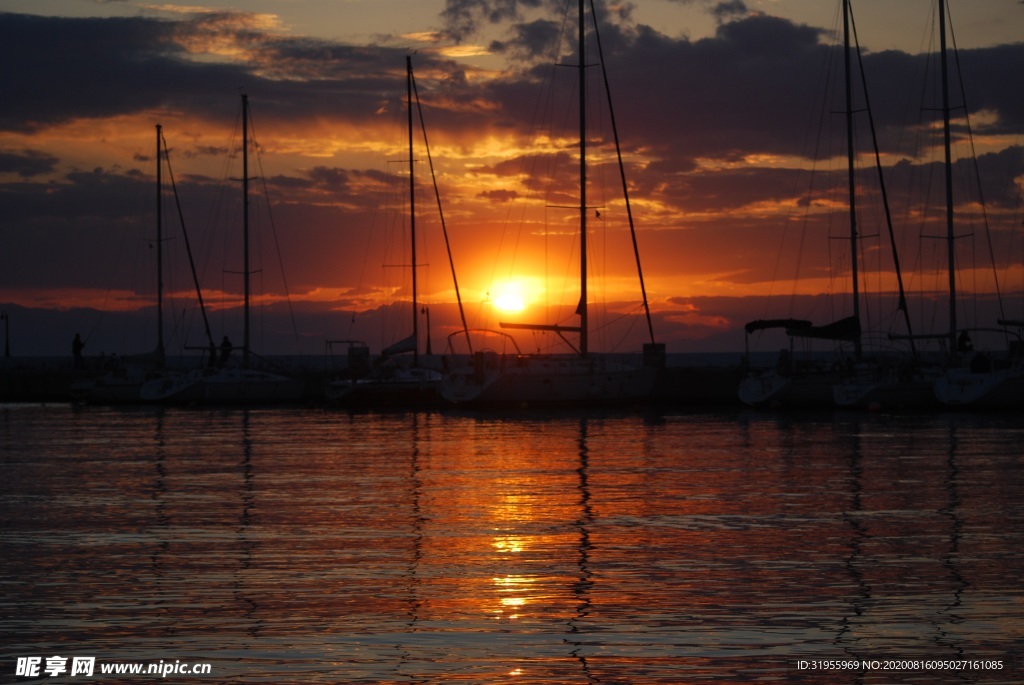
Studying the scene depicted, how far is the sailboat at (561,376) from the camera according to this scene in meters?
59.8

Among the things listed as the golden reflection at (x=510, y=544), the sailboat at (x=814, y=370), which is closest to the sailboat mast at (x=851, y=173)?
the sailboat at (x=814, y=370)

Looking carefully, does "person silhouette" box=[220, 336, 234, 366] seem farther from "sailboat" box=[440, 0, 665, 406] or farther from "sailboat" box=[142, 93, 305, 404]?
"sailboat" box=[440, 0, 665, 406]

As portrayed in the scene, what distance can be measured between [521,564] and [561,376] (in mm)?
43344

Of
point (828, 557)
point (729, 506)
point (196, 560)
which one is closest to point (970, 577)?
point (828, 557)

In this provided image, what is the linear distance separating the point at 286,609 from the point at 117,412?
54.9 metres

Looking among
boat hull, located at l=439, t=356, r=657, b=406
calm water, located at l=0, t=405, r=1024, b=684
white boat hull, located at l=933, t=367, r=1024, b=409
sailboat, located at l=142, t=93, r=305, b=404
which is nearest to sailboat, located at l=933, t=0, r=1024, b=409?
white boat hull, located at l=933, t=367, r=1024, b=409

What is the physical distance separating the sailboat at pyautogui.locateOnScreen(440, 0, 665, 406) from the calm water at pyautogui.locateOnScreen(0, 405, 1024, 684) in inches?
1004

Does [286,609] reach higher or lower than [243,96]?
lower

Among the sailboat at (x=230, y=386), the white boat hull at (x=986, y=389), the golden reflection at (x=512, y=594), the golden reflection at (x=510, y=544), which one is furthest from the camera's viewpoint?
the sailboat at (x=230, y=386)

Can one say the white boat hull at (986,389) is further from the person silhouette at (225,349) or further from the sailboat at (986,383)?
the person silhouette at (225,349)

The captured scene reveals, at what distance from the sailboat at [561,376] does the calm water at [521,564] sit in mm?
25493

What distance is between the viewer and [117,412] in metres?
65.2

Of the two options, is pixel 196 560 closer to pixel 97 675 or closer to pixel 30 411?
pixel 97 675

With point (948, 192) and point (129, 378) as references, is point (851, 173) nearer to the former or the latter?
point (948, 192)
